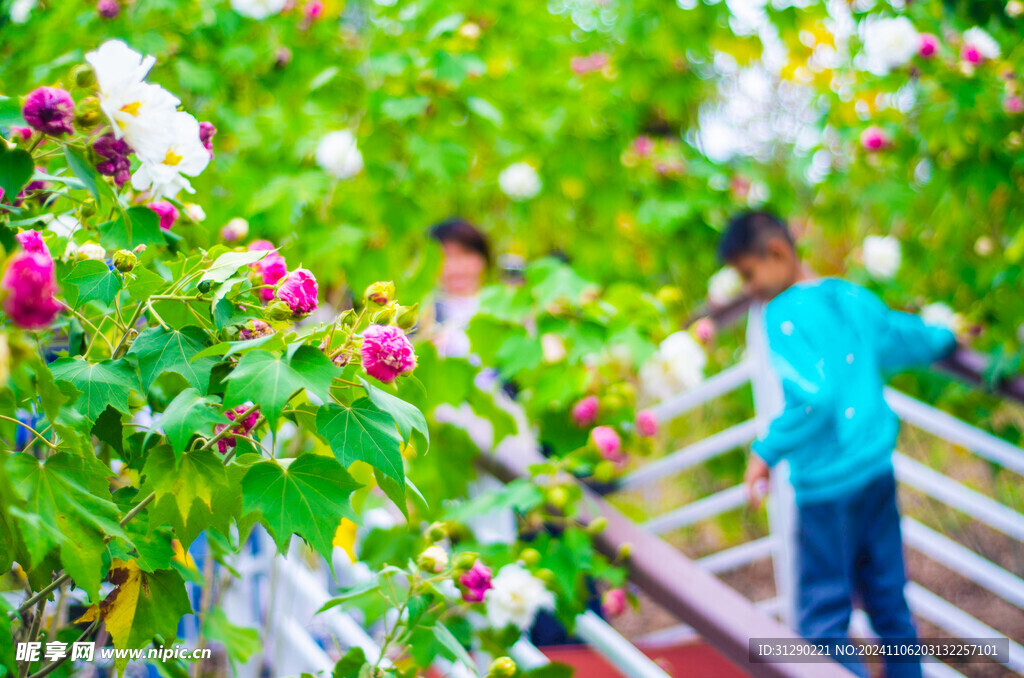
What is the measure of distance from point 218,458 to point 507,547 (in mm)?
730

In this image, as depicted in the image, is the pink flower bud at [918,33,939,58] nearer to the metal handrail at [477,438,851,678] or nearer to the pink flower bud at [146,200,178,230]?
the metal handrail at [477,438,851,678]

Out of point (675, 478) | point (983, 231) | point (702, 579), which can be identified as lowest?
point (675, 478)

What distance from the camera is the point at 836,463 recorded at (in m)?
1.60

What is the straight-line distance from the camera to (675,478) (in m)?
3.53

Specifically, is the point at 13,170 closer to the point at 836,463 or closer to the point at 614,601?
the point at 614,601

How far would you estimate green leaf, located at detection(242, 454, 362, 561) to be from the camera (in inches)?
27.0

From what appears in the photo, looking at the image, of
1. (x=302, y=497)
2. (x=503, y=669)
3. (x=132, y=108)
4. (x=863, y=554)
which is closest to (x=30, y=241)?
(x=132, y=108)

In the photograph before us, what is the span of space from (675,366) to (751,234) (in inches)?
16.9

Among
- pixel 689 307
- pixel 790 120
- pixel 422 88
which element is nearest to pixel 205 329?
pixel 422 88

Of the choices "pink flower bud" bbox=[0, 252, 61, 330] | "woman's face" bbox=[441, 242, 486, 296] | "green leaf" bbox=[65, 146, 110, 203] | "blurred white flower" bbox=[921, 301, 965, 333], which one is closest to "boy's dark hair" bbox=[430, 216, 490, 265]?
"woman's face" bbox=[441, 242, 486, 296]

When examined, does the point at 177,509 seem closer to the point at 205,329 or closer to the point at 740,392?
the point at 205,329

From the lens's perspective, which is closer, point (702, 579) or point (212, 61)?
point (702, 579)

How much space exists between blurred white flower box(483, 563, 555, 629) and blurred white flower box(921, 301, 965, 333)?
5.02 feet

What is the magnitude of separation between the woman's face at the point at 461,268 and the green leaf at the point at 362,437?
5.45 feet
